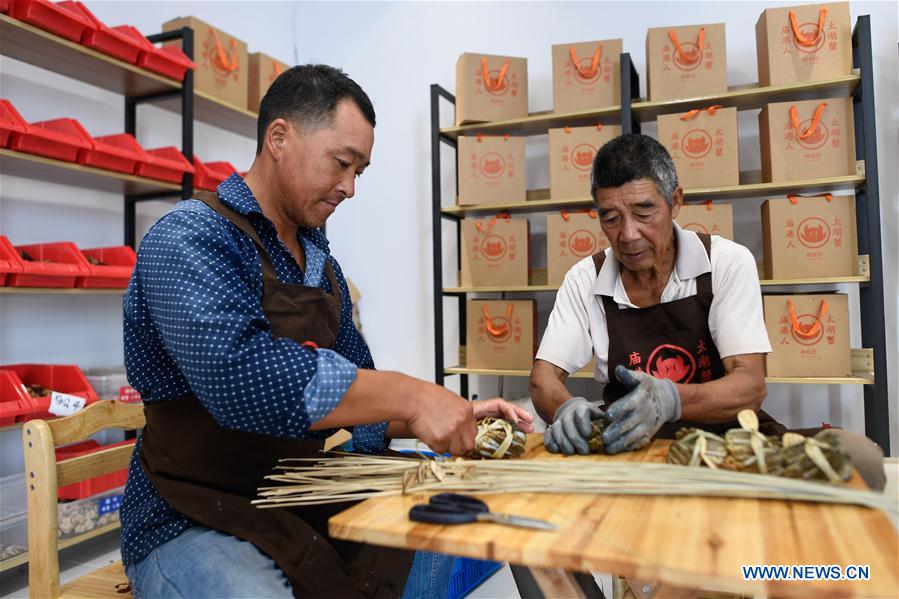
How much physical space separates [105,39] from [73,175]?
65cm

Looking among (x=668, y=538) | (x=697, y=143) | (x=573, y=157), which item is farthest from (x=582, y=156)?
(x=668, y=538)

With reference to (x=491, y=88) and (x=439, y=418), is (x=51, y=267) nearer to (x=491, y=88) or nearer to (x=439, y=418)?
(x=439, y=418)

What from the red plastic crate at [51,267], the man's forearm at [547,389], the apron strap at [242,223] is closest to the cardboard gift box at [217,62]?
the red plastic crate at [51,267]

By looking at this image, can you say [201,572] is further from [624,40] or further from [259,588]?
[624,40]

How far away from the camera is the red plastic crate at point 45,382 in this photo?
2.55m

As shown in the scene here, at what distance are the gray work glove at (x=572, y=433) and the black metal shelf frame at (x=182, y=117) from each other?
8.59 feet

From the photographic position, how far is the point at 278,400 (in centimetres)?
105

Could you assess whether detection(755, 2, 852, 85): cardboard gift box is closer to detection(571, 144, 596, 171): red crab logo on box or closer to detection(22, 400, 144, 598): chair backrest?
detection(571, 144, 596, 171): red crab logo on box

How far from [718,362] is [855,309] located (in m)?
2.17

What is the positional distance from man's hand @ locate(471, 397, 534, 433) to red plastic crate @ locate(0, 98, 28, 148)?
2.21 meters

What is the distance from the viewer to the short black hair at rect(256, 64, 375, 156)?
1465 millimetres

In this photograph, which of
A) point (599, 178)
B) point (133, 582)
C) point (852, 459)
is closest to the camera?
point (852, 459)

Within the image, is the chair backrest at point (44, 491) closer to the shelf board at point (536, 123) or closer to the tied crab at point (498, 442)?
the tied crab at point (498, 442)

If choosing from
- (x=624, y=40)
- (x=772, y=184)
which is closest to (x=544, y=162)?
(x=624, y=40)
